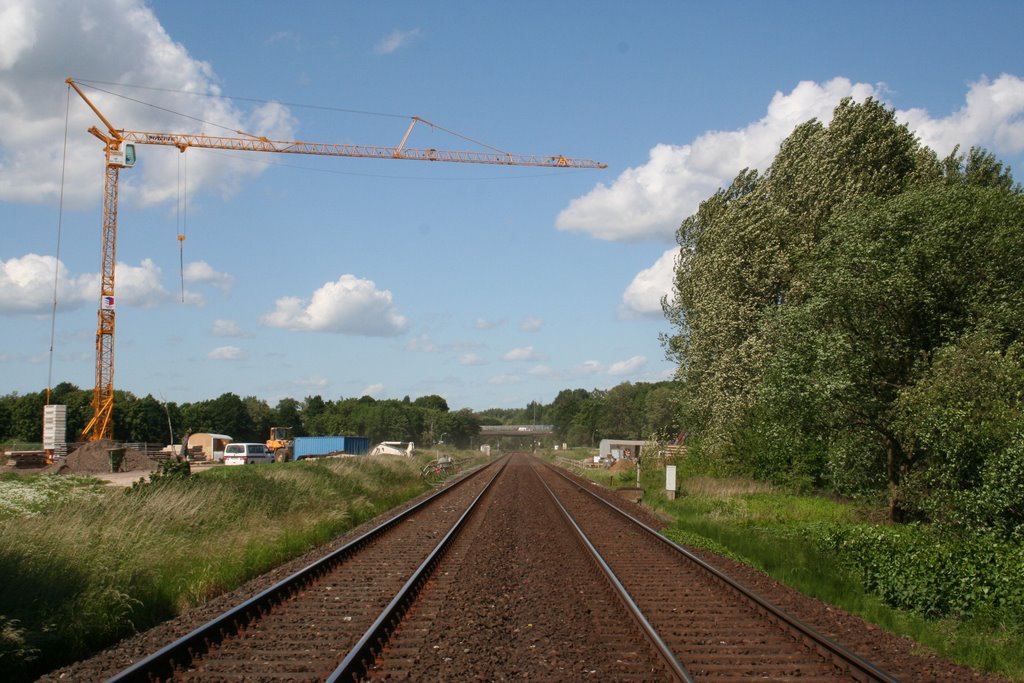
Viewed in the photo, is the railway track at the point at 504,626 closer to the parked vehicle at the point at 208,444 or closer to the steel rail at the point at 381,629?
the steel rail at the point at 381,629

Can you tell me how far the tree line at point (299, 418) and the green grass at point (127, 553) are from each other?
72.8 meters

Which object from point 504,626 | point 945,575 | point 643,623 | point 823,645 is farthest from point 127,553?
point 945,575

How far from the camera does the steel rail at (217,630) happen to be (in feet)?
25.6

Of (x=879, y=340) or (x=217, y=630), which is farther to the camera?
(x=879, y=340)

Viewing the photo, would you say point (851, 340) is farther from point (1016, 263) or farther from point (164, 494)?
point (164, 494)

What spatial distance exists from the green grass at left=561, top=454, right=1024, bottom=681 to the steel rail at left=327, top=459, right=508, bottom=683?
19.3 ft

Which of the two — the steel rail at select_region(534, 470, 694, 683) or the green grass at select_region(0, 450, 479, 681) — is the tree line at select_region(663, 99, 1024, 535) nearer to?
the steel rail at select_region(534, 470, 694, 683)

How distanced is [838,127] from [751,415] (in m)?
12.9

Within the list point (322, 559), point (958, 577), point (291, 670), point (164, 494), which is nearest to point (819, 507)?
point (958, 577)

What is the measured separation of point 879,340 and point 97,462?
142ft

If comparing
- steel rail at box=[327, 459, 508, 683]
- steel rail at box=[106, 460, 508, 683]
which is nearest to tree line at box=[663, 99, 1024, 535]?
steel rail at box=[327, 459, 508, 683]

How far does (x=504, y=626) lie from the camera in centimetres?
998

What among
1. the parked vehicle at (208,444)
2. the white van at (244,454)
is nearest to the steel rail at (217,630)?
the white van at (244,454)

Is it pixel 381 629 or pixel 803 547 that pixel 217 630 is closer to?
pixel 381 629
